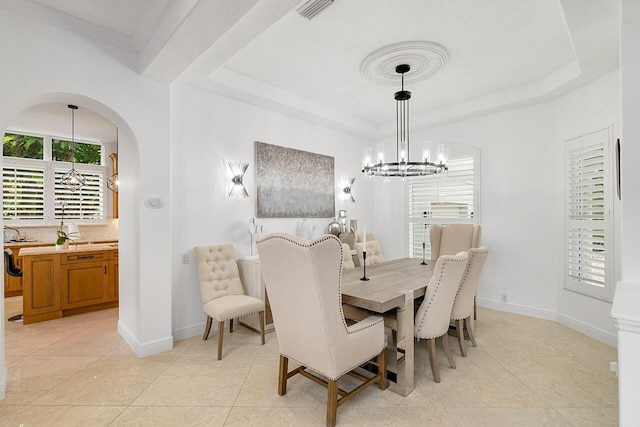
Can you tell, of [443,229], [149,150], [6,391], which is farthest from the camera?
[443,229]

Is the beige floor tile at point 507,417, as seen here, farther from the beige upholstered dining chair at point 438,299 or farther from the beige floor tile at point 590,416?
the beige upholstered dining chair at point 438,299

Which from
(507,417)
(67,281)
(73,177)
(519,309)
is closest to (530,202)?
(519,309)

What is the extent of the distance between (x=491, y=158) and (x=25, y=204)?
790 cm

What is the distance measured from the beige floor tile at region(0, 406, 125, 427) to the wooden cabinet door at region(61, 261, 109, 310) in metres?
2.42

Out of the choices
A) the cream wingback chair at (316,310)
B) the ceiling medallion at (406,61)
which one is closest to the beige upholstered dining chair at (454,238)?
the ceiling medallion at (406,61)

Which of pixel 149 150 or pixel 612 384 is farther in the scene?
pixel 149 150

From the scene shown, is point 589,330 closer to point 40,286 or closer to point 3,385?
point 3,385

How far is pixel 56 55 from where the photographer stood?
250cm

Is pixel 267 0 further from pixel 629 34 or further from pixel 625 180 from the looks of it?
pixel 625 180

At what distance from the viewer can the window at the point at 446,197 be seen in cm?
468

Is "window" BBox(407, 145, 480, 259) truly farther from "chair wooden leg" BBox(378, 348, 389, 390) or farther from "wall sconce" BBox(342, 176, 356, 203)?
"chair wooden leg" BBox(378, 348, 389, 390)

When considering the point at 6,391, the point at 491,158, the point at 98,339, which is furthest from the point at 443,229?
the point at 6,391

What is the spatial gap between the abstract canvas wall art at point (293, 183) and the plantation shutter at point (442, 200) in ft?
4.70

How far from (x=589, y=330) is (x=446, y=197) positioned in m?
2.37
